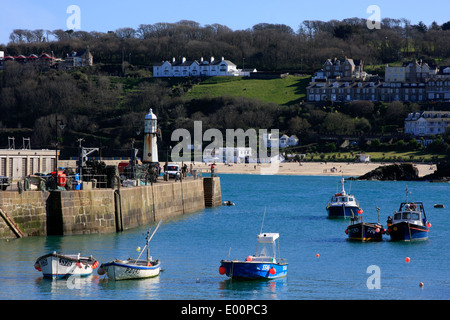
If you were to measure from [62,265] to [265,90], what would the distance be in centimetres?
15910

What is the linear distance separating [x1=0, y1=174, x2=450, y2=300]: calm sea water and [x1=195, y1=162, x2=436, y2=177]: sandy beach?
58.5 m

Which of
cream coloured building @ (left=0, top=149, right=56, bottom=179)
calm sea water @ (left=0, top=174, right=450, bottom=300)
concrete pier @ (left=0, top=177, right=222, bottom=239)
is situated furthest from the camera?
cream coloured building @ (left=0, top=149, right=56, bottom=179)

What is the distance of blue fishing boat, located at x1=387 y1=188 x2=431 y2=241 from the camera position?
45750 millimetres

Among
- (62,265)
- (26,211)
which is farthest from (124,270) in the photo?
(26,211)

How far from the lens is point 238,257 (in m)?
39.5

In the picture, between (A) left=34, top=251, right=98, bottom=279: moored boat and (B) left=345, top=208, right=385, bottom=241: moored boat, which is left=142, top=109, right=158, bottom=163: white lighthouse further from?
(A) left=34, top=251, right=98, bottom=279: moored boat

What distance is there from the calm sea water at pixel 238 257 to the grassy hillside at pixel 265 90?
398 ft

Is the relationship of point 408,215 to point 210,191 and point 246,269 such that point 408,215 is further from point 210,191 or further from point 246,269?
point 210,191

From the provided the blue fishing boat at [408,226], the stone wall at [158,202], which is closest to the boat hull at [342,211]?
the stone wall at [158,202]

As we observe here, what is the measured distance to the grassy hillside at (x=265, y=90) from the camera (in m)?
184

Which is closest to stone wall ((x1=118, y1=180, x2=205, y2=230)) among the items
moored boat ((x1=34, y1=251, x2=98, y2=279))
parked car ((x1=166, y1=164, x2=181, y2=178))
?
parked car ((x1=166, y1=164, x2=181, y2=178))

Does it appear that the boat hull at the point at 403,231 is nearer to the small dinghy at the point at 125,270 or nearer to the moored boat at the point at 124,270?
the small dinghy at the point at 125,270

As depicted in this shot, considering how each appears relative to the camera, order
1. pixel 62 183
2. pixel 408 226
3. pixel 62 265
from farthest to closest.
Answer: pixel 408 226 < pixel 62 183 < pixel 62 265
